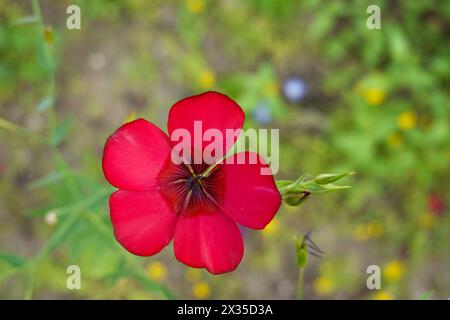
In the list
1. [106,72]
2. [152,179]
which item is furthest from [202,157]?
[106,72]

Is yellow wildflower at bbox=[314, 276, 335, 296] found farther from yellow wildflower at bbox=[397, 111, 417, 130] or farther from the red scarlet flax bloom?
the red scarlet flax bloom

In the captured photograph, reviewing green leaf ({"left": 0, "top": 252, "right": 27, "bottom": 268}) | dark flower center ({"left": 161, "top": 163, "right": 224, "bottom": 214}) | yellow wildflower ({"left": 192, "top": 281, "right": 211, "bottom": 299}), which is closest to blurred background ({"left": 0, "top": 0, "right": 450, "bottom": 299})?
yellow wildflower ({"left": 192, "top": 281, "right": 211, "bottom": 299})

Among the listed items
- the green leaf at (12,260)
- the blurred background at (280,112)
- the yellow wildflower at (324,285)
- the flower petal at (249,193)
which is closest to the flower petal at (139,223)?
the flower petal at (249,193)

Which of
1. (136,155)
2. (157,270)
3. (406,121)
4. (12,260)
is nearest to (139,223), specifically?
(136,155)
